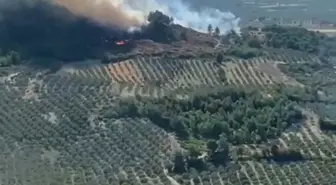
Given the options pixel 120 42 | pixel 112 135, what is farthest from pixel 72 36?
pixel 112 135

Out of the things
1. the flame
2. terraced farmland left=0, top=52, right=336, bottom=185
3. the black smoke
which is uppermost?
the black smoke

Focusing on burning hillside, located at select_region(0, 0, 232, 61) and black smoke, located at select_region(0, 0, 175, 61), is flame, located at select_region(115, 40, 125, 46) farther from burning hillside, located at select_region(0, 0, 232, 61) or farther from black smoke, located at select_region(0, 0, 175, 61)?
black smoke, located at select_region(0, 0, 175, 61)

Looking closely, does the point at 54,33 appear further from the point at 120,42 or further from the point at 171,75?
the point at 171,75

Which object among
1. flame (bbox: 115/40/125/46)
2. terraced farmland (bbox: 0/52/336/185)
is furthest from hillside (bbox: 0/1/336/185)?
flame (bbox: 115/40/125/46)

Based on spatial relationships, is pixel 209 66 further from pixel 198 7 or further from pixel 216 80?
pixel 198 7

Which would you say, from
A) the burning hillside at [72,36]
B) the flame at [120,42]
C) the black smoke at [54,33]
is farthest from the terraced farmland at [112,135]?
the black smoke at [54,33]
